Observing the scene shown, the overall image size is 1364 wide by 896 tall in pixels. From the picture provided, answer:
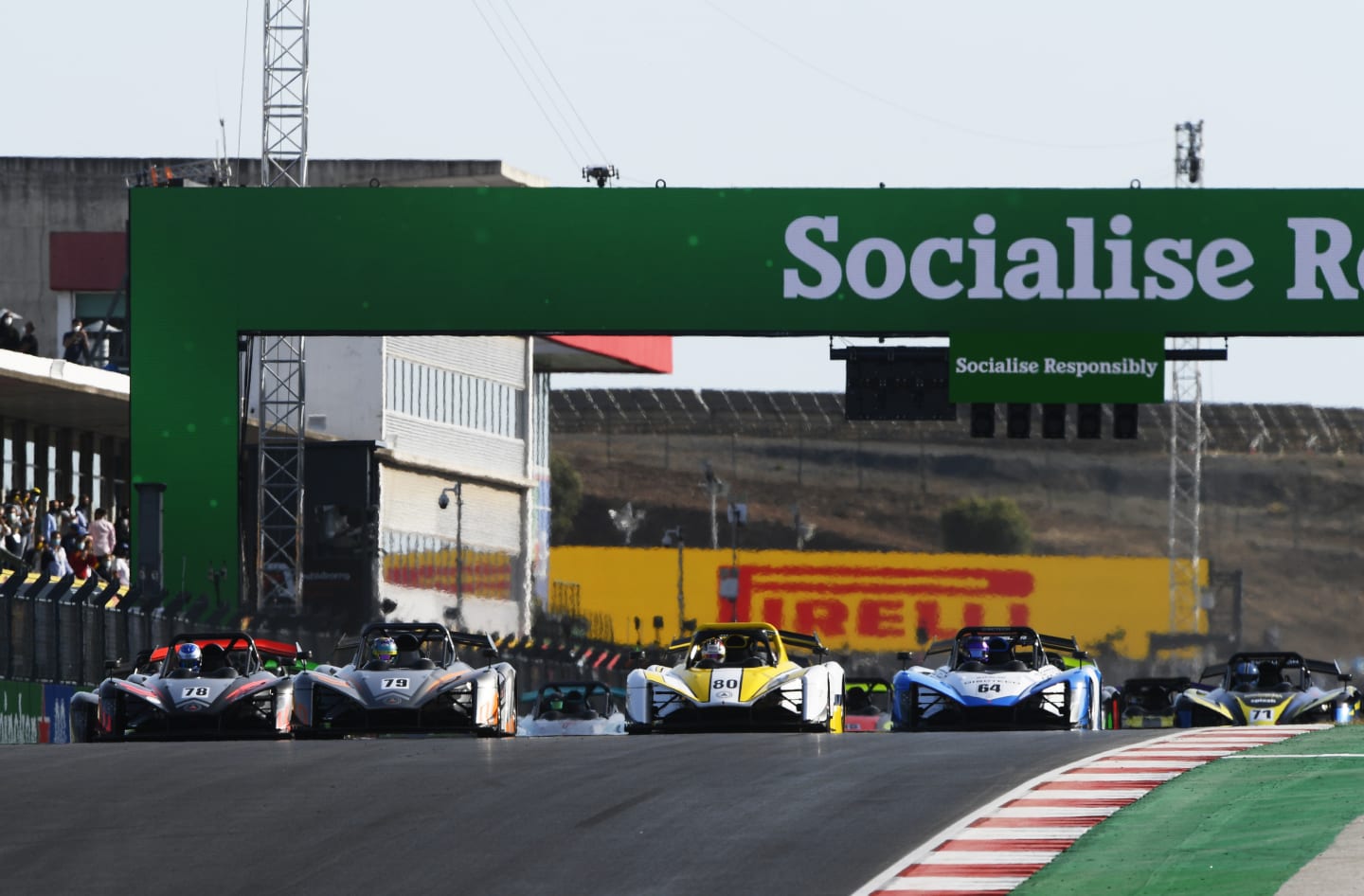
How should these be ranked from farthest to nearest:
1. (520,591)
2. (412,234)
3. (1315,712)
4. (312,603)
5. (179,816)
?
(520,591) < (312,603) < (412,234) < (1315,712) < (179,816)

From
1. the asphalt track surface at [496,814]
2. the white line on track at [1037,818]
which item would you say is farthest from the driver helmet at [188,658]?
the white line on track at [1037,818]

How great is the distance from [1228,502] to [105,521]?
90186mm

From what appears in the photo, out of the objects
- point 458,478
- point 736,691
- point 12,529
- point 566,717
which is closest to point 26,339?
point 12,529

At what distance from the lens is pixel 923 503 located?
4710 inches

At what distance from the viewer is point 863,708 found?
30562mm

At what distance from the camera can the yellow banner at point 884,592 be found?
88.4 m

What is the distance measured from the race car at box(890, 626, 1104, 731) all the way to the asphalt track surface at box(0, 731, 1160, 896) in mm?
3623

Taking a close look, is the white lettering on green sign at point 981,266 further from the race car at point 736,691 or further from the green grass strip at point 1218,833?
the green grass strip at point 1218,833

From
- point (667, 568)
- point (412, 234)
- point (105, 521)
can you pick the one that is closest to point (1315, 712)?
point (412, 234)

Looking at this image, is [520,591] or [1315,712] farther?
[520,591]

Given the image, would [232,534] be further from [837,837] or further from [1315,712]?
[837,837]

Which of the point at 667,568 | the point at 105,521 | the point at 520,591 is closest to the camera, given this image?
the point at 105,521

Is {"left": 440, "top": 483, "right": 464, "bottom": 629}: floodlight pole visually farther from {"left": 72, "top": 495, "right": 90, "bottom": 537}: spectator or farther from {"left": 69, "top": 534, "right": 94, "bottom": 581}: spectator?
{"left": 69, "top": 534, "right": 94, "bottom": 581}: spectator

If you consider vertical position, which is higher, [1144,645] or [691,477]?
[691,477]
